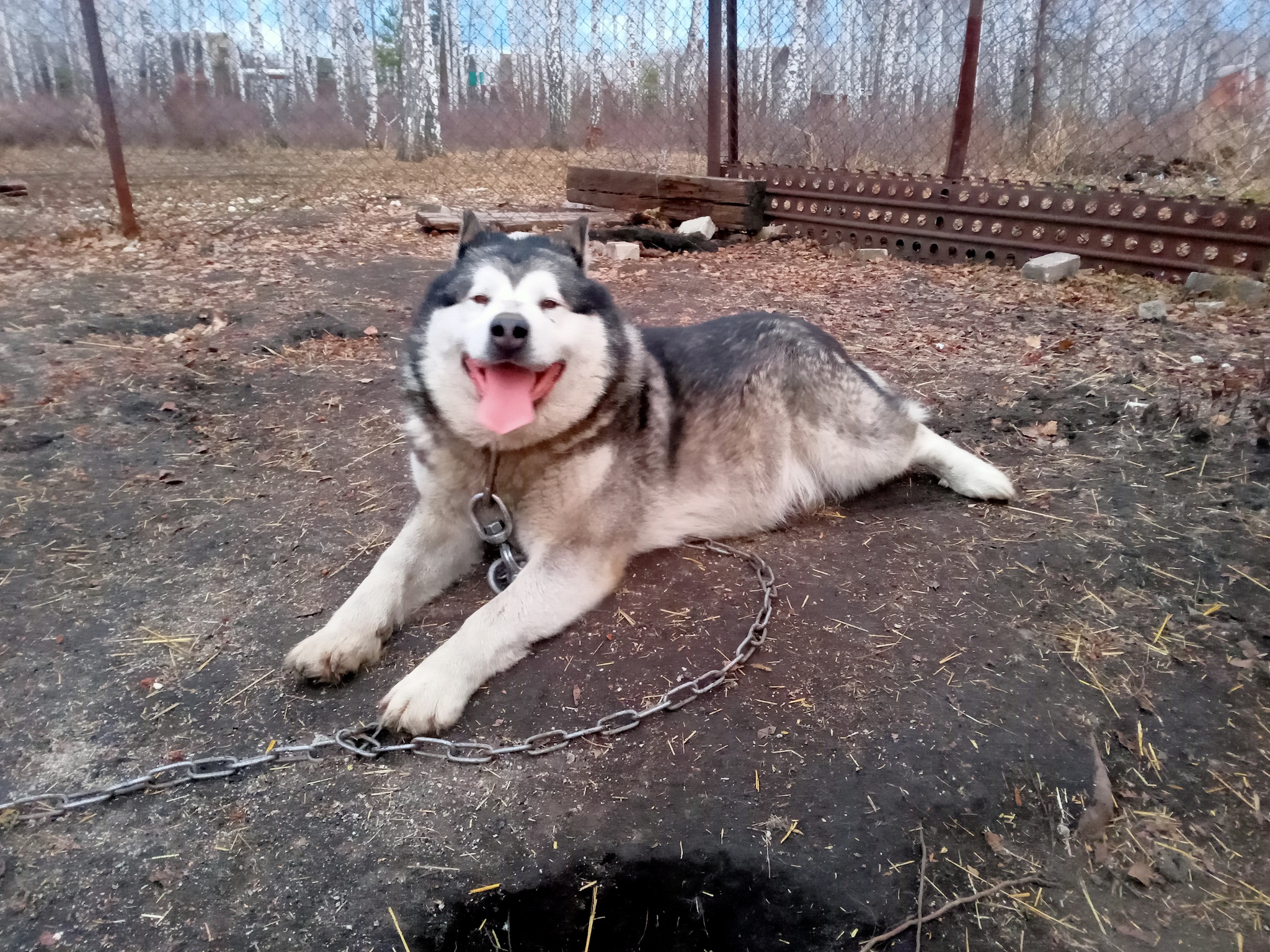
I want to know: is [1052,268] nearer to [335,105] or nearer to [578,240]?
[578,240]

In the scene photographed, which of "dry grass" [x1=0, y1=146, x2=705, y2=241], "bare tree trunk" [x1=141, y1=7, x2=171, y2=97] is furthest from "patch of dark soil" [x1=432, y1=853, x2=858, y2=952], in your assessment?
"bare tree trunk" [x1=141, y1=7, x2=171, y2=97]

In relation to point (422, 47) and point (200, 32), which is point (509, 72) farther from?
point (200, 32)

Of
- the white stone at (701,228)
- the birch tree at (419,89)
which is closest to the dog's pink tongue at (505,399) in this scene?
the white stone at (701,228)

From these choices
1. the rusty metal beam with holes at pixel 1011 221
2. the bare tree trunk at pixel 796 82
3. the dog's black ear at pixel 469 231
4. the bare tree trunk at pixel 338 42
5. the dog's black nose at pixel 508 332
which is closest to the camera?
the dog's black nose at pixel 508 332

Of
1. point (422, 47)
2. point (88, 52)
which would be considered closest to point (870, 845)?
point (88, 52)

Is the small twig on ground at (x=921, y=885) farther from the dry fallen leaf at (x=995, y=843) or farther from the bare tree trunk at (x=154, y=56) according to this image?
the bare tree trunk at (x=154, y=56)

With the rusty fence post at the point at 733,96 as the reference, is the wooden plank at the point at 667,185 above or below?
below

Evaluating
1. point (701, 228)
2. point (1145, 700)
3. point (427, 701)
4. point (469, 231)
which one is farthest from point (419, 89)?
point (1145, 700)

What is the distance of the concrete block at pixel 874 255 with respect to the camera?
28.9 feet

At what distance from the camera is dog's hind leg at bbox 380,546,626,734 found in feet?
8.87

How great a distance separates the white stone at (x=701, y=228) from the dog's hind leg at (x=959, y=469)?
606cm

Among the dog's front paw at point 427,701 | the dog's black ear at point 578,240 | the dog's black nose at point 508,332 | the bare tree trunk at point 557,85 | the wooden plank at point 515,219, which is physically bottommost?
the dog's front paw at point 427,701

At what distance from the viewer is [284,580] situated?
140 inches

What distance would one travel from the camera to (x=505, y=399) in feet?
9.96
